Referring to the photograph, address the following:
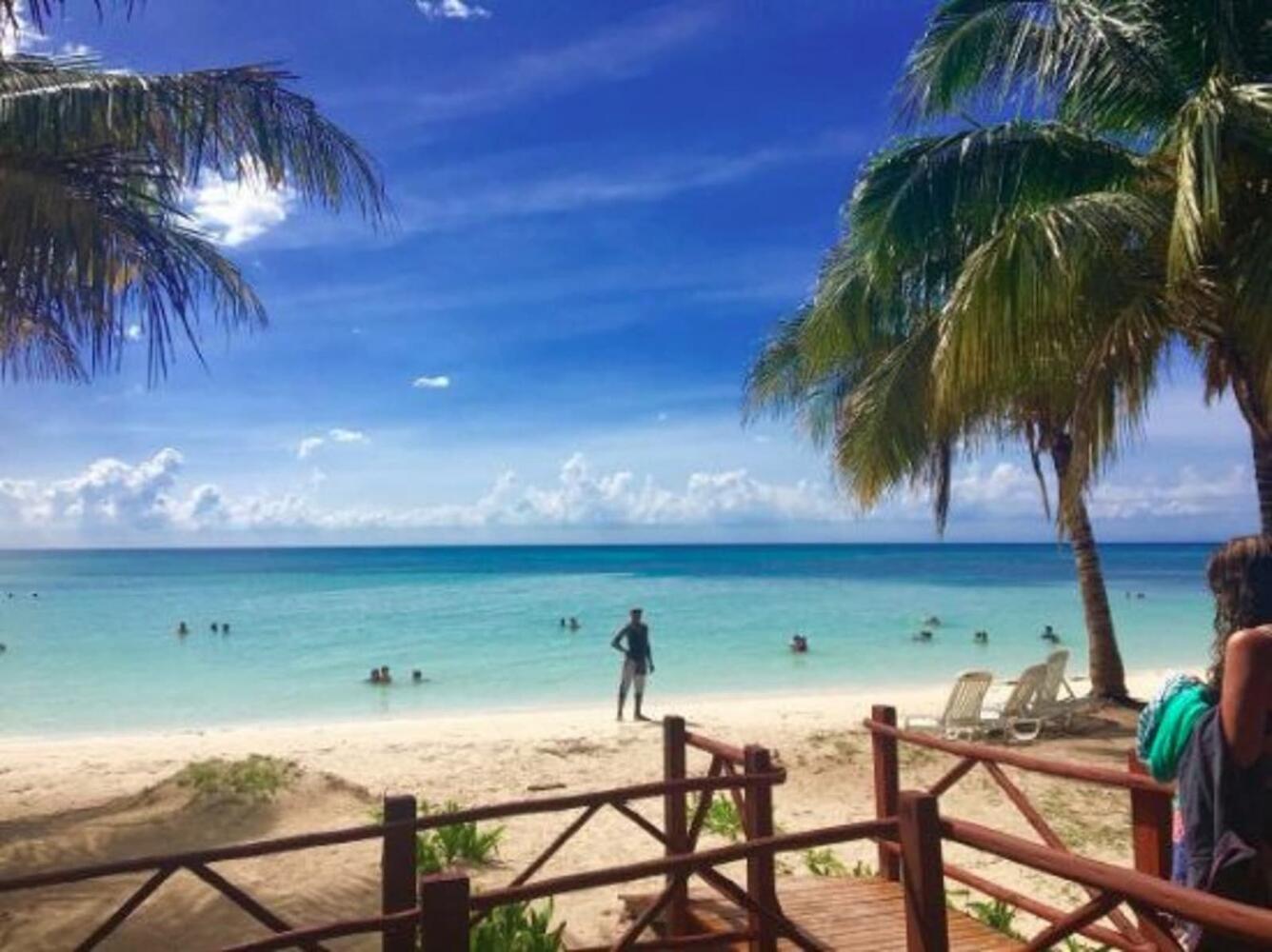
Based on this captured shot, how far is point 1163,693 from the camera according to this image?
268 cm

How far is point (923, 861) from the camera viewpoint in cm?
286

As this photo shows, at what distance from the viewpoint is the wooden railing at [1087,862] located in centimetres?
212

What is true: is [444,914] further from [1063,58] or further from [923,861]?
[1063,58]

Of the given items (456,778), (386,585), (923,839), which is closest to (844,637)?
(456,778)

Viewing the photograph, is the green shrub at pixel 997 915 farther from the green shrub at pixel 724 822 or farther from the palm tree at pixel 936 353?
the palm tree at pixel 936 353

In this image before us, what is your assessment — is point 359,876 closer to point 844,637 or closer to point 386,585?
point 844,637

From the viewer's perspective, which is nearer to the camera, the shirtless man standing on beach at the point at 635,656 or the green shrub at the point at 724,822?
the green shrub at the point at 724,822

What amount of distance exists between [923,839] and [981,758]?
2069 millimetres

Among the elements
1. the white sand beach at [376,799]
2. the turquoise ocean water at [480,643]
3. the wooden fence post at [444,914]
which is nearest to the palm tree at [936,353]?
the turquoise ocean water at [480,643]

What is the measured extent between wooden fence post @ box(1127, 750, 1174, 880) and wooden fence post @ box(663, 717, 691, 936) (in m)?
2.07

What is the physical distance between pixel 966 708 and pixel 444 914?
11006 millimetres

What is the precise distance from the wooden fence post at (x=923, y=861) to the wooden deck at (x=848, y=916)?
1.89 m

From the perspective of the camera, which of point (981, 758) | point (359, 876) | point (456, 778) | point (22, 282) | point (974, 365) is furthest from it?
point (456, 778)

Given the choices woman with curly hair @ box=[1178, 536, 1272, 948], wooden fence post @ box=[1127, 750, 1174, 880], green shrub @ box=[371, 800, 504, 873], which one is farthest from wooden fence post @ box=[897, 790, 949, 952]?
green shrub @ box=[371, 800, 504, 873]
